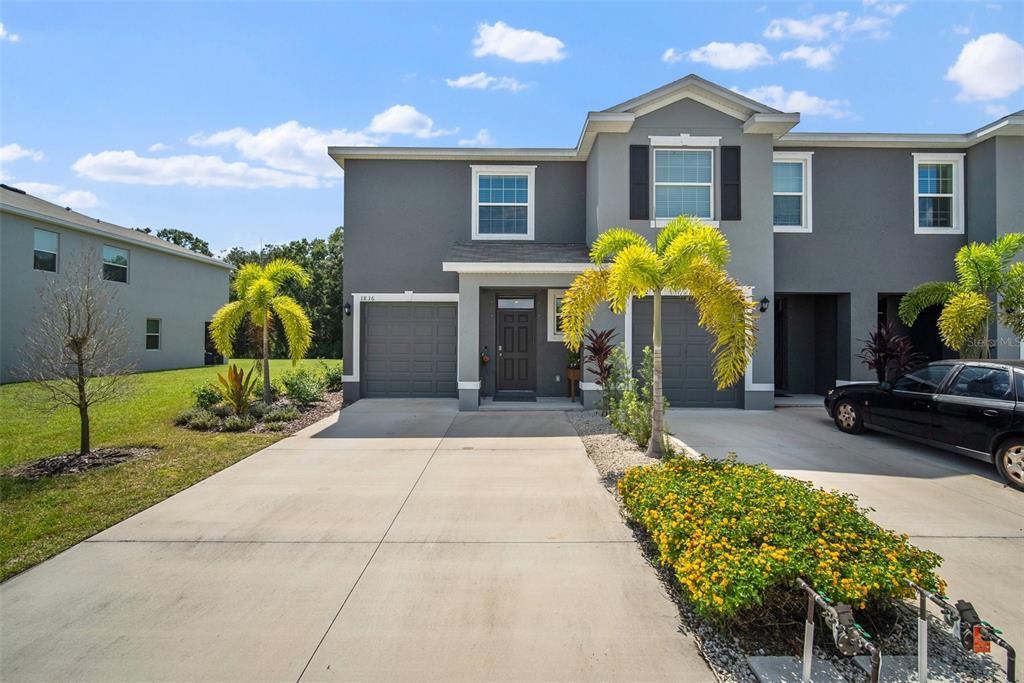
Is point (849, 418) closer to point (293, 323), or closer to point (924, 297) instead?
point (924, 297)

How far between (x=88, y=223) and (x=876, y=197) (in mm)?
24157

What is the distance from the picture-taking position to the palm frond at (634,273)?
650cm

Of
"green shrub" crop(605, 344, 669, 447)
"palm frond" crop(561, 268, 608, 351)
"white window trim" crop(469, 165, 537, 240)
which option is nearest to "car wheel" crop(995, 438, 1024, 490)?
"green shrub" crop(605, 344, 669, 447)

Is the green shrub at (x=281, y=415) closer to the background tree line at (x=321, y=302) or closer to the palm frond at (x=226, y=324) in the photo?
the palm frond at (x=226, y=324)

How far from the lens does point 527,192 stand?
42.4 ft

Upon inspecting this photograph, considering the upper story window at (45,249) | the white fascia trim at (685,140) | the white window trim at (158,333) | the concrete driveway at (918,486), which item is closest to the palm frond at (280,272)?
the white fascia trim at (685,140)

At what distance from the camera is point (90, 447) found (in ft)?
25.9

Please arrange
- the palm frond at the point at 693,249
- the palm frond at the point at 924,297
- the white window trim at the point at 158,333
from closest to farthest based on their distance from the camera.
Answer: the palm frond at the point at 693,249 → the palm frond at the point at 924,297 → the white window trim at the point at 158,333

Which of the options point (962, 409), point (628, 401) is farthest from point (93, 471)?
point (962, 409)

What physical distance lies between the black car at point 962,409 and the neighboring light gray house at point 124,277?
17121 mm

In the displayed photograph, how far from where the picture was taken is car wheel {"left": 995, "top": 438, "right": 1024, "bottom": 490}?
20.2ft

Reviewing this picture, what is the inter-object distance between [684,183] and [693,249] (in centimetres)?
552

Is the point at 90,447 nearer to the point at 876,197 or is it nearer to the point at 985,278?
the point at 985,278

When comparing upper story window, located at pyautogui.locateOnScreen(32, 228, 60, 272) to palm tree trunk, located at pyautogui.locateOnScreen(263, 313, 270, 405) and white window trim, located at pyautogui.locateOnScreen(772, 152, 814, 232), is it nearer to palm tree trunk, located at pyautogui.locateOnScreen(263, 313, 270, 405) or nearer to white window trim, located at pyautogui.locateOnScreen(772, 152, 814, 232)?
palm tree trunk, located at pyautogui.locateOnScreen(263, 313, 270, 405)
